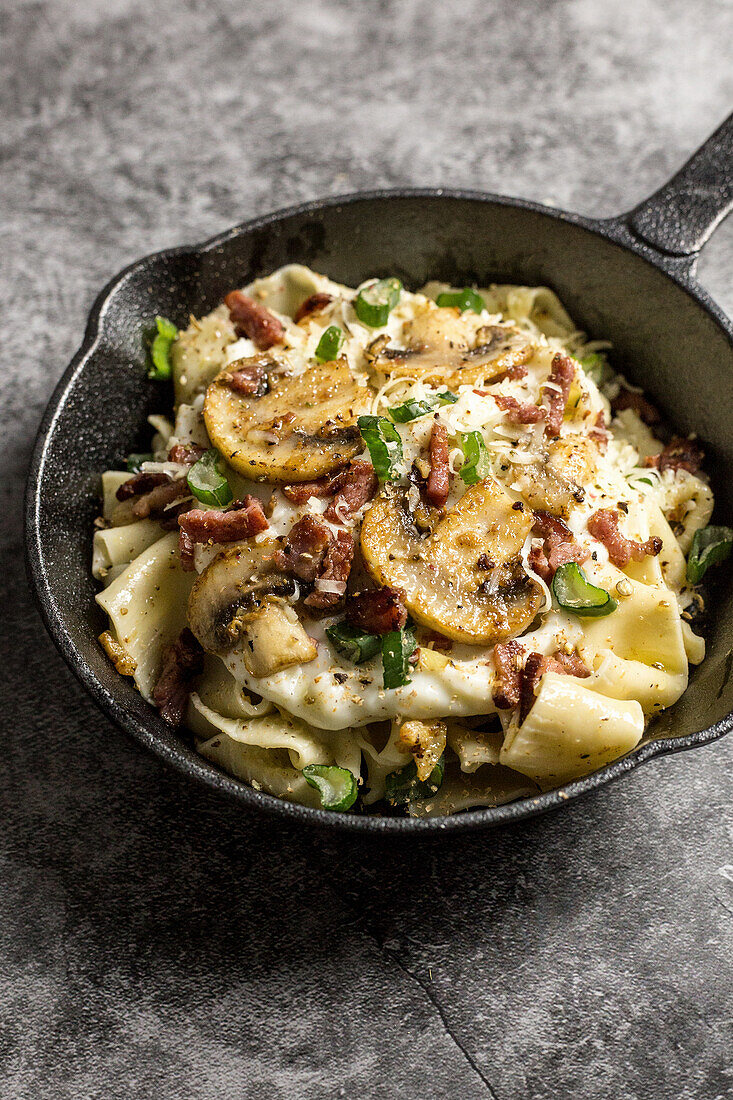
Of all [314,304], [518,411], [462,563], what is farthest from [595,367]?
[462,563]

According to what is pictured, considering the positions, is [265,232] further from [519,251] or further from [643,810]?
[643,810]

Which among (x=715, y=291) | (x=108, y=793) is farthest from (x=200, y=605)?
(x=715, y=291)

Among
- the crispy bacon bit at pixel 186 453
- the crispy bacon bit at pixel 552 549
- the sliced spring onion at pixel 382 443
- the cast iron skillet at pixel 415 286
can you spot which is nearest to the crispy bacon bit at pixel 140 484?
the crispy bacon bit at pixel 186 453

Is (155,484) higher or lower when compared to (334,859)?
higher

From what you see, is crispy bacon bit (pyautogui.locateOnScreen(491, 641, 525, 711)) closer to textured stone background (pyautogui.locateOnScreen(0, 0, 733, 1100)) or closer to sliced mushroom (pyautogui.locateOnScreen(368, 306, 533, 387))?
textured stone background (pyautogui.locateOnScreen(0, 0, 733, 1100))

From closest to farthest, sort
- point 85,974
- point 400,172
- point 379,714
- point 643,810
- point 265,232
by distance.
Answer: point 379,714
point 85,974
point 643,810
point 265,232
point 400,172

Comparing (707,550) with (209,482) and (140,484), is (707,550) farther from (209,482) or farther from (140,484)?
(140,484)
